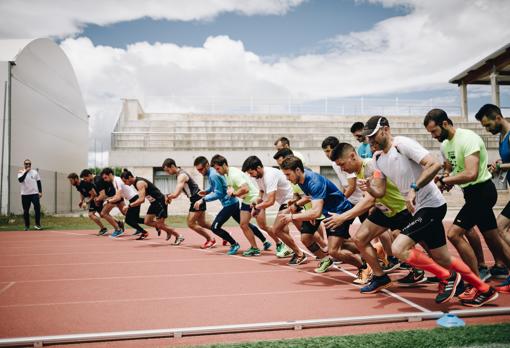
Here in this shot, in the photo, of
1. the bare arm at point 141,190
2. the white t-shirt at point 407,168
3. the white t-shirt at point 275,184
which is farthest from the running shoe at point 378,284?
the bare arm at point 141,190

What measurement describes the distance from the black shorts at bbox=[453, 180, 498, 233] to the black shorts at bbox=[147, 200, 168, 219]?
6919 mm

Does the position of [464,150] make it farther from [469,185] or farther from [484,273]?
[484,273]

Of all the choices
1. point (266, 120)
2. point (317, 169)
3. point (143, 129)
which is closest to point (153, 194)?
point (317, 169)

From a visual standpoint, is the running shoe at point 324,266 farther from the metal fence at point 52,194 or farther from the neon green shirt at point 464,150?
the metal fence at point 52,194

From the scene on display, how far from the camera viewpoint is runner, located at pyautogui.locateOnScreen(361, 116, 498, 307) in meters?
4.18

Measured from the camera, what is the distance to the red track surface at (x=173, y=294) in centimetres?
410

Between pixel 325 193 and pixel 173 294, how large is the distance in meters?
2.45

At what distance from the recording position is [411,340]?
129 inches

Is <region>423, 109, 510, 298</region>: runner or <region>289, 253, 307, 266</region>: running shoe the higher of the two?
<region>423, 109, 510, 298</region>: runner

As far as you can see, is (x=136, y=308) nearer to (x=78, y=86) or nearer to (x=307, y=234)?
(x=307, y=234)

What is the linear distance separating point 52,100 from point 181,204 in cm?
959

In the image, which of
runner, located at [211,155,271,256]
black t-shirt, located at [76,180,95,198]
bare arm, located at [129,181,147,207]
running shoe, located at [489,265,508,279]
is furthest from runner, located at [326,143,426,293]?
black t-shirt, located at [76,180,95,198]

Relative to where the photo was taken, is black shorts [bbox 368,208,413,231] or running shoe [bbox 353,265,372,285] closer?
black shorts [bbox 368,208,413,231]

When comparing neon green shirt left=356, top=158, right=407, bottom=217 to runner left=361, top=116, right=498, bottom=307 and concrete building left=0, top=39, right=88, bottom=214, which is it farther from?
concrete building left=0, top=39, right=88, bottom=214
